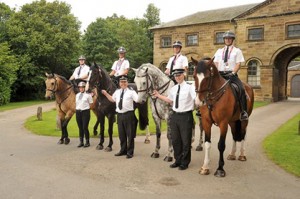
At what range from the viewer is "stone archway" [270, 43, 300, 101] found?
2666cm

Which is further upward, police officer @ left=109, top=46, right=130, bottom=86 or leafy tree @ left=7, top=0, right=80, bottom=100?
leafy tree @ left=7, top=0, right=80, bottom=100

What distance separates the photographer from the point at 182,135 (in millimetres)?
6746

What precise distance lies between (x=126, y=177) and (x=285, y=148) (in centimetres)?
534

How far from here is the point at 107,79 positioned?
28.9 ft

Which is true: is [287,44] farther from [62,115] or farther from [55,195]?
[55,195]

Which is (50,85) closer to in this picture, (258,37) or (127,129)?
(127,129)

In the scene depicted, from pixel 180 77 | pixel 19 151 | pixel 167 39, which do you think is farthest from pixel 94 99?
pixel 167 39

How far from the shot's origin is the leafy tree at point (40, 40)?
31.7 meters

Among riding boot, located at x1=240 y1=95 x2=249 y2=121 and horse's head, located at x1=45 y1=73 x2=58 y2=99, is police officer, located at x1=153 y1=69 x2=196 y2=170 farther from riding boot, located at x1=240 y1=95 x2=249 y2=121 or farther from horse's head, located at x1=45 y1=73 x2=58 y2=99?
horse's head, located at x1=45 y1=73 x2=58 y2=99

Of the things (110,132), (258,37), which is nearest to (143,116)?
(110,132)

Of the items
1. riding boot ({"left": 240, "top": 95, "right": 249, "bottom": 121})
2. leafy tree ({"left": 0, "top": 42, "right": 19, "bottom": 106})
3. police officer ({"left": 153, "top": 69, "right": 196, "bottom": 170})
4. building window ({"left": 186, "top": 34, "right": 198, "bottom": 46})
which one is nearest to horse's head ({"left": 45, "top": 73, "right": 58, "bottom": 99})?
police officer ({"left": 153, "top": 69, "right": 196, "bottom": 170})

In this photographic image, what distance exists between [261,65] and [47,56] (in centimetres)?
2347

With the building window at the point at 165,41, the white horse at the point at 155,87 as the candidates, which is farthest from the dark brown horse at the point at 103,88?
Answer: the building window at the point at 165,41

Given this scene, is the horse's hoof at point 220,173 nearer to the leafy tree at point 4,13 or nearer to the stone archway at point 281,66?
the stone archway at point 281,66
